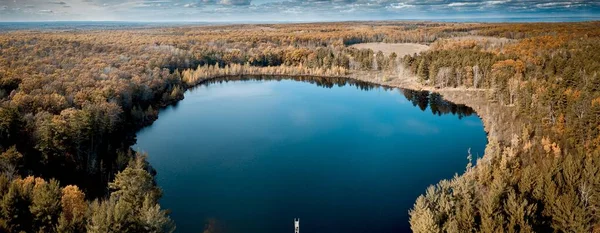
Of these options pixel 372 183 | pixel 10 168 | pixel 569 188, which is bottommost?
pixel 372 183

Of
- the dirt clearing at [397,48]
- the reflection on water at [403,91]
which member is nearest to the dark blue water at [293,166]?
the reflection on water at [403,91]

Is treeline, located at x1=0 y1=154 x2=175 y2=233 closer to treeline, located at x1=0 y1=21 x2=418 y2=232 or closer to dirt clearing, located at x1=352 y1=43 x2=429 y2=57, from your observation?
treeline, located at x1=0 y1=21 x2=418 y2=232

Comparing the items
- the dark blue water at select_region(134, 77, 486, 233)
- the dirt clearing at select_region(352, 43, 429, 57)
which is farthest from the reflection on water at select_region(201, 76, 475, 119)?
the dirt clearing at select_region(352, 43, 429, 57)

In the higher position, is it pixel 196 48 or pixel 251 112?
pixel 196 48

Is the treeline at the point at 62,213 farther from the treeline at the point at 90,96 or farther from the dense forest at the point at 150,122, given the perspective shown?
the treeline at the point at 90,96

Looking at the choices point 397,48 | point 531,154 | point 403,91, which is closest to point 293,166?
point 531,154

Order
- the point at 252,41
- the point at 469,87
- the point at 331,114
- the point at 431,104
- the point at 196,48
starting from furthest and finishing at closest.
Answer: the point at 252,41
the point at 196,48
the point at 469,87
the point at 431,104
the point at 331,114

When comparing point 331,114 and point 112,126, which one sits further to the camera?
point 331,114

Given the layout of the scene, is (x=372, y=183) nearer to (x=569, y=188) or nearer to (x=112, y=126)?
(x=569, y=188)

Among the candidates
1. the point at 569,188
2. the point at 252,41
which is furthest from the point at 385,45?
the point at 569,188

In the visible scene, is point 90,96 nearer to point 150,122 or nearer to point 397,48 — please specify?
point 150,122
